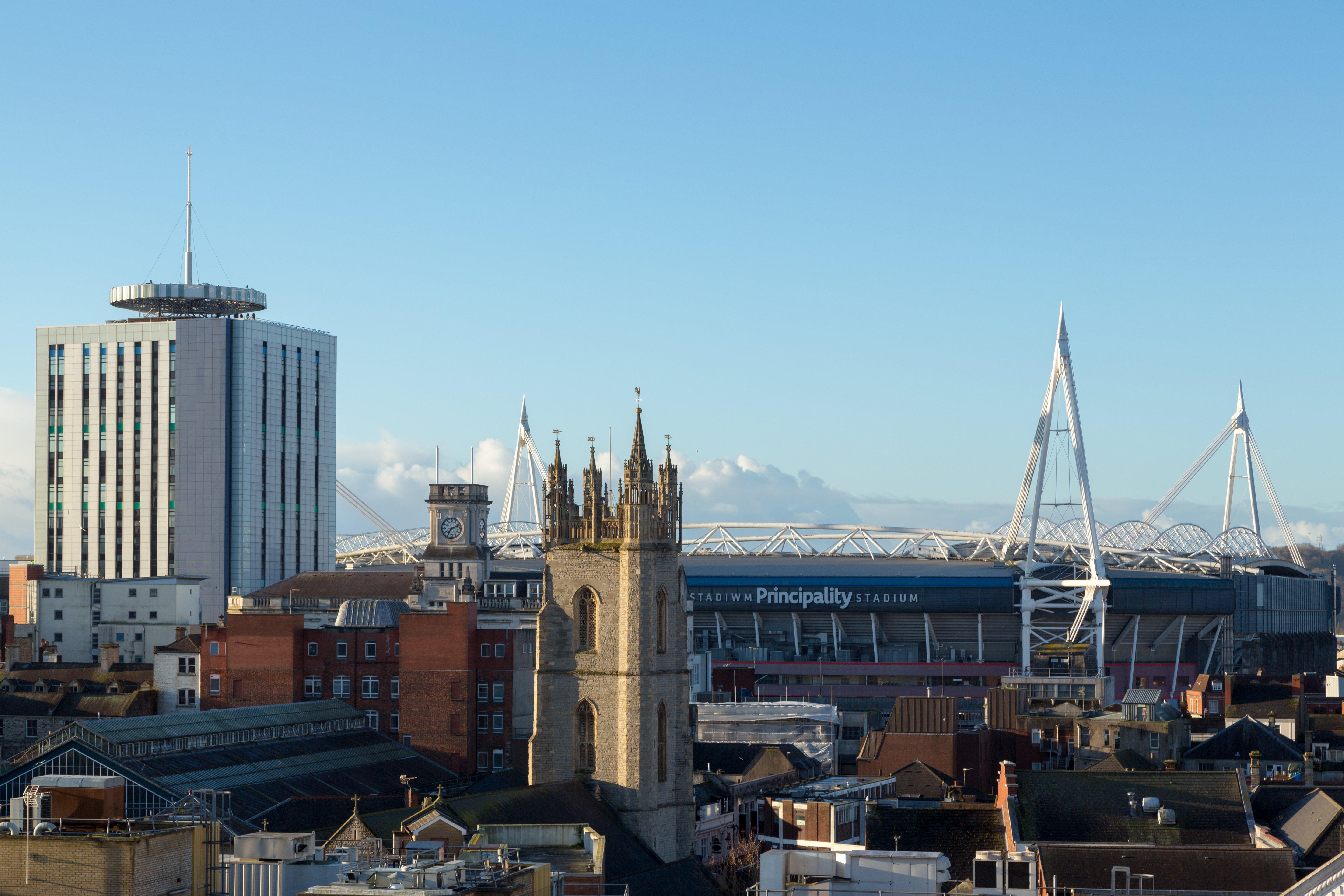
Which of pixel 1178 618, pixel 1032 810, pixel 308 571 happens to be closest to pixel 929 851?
pixel 1032 810

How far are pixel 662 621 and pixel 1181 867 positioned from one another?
27934mm

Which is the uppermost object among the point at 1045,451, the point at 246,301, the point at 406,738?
the point at 246,301

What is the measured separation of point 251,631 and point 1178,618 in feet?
351

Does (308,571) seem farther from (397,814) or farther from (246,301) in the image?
(397,814)

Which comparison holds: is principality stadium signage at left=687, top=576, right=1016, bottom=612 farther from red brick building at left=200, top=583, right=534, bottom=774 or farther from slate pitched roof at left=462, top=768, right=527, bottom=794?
slate pitched roof at left=462, top=768, right=527, bottom=794

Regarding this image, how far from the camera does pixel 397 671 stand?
11856 centimetres

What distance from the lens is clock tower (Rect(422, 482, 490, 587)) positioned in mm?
141125

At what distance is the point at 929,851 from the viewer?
63.2 metres

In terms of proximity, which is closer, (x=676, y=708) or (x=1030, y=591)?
(x=676, y=708)

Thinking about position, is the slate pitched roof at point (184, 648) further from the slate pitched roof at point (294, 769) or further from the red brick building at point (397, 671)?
the slate pitched roof at point (294, 769)

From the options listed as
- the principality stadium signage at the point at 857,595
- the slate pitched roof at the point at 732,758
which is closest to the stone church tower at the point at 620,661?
the slate pitched roof at the point at 732,758

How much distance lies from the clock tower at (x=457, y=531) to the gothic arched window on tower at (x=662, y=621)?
65185 millimetres

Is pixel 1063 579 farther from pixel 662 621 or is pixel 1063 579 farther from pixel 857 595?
pixel 662 621

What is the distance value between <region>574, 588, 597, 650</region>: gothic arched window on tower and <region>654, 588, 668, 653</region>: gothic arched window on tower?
8.81ft
